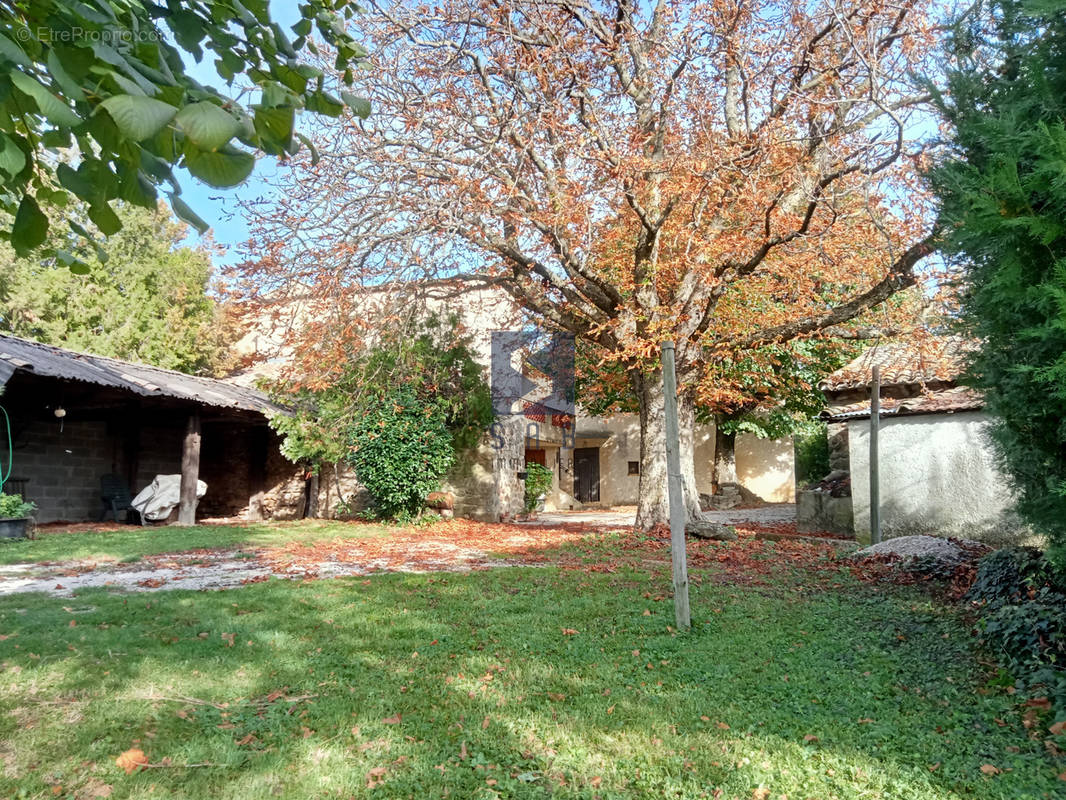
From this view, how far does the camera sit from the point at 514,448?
15.7m

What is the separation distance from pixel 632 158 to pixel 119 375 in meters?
9.14

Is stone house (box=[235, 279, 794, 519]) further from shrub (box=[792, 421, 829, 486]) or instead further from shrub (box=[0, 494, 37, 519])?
shrub (box=[792, 421, 829, 486])

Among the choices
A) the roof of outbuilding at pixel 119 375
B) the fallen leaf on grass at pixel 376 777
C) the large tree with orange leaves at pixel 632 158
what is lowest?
the fallen leaf on grass at pixel 376 777

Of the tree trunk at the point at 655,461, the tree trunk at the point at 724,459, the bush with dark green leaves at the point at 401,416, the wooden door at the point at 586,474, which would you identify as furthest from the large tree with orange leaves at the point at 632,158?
the wooden door at the point at 586,474

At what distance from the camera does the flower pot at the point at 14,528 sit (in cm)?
974

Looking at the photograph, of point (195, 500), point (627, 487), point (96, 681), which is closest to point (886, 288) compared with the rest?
point (96, 681)

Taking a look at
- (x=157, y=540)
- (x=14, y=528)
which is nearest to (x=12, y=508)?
(x=14, y=528)

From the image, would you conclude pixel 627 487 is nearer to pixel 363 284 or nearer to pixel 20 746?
pixel 363 284

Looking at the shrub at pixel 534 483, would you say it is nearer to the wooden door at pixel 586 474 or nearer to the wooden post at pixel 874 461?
the wooden door at pixel 586 474

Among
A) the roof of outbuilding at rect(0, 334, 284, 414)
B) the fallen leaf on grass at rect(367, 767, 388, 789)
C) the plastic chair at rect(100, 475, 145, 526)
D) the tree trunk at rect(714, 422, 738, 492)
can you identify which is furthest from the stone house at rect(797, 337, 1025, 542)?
the plastic chair at rect(100, 475, 145, 526)

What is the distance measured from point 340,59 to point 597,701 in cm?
319

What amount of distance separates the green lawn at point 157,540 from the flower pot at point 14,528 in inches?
8.4

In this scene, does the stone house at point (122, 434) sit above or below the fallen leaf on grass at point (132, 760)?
above

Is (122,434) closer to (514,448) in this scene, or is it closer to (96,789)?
(514,448)
